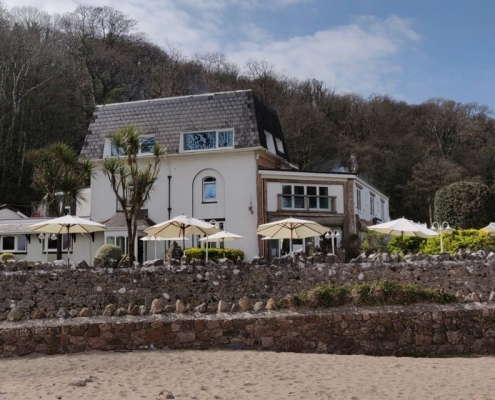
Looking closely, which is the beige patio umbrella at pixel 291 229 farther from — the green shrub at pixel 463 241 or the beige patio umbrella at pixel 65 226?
the beige patio umbrella at pixel 65 226

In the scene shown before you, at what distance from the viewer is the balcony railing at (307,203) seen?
2953 centimetres

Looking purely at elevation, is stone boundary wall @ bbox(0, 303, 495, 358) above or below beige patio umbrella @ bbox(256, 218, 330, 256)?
below

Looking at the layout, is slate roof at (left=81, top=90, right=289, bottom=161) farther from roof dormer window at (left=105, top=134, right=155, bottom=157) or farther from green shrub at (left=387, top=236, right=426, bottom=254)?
green shrub at (left=387, top=236, right=426, bottom=254)

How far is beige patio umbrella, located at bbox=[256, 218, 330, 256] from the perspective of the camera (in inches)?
720

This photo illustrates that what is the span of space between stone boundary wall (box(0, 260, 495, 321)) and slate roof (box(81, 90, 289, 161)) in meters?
16.4

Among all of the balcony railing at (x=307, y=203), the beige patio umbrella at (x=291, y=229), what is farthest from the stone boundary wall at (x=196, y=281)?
the balcony railing at (x=307, y=203)

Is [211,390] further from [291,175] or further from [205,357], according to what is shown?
[291,175]

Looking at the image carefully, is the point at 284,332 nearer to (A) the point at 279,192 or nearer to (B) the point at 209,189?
(A) the point at 279,192

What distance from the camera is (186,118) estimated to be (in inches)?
1225

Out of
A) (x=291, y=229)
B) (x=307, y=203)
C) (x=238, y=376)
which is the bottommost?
(x=238, y=376)

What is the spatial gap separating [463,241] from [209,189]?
14.8 m

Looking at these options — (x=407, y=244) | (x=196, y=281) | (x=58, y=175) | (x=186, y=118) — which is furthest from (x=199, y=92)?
(x=196, y=281)

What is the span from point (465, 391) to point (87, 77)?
46677 mm

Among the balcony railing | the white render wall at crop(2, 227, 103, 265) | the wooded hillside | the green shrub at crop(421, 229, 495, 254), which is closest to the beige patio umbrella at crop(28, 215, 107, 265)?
the green shrub at crop(421, 229, 495, 254)
